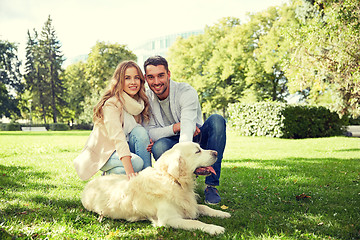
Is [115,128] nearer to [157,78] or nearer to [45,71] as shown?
[157,78]

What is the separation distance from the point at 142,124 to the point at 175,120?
554mm

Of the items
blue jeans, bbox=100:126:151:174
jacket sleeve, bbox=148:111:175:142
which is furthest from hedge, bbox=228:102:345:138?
blue jeans, bbox=100:126:151:174

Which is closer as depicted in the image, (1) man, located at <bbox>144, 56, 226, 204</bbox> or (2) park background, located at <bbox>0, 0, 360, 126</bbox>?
(1) man, located at <bbox>144, 56, 226, 204</bbox>

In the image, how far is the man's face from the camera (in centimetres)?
421

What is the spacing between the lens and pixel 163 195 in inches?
124

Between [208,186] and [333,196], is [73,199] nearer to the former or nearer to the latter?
[208,186]

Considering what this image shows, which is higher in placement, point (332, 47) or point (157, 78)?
point (332, 47)

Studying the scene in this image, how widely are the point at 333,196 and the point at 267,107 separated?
43.9ft

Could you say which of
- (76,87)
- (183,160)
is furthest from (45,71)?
(183,160)

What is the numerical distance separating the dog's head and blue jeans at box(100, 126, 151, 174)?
2.44ft

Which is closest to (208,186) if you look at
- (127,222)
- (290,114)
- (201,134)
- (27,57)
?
(201,134)

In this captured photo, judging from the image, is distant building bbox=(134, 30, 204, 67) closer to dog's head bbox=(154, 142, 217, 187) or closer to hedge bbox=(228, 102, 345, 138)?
hedge bbox=(228, 102, 345, 138)

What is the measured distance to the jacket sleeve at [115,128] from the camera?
3.67 meters

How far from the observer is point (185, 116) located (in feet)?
13.5
